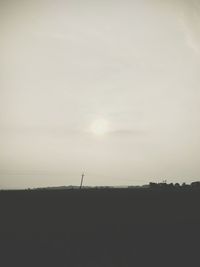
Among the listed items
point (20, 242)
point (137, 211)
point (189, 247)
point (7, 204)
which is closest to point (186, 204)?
point (137, 211)

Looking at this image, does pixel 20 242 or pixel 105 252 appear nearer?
pixel 105 252

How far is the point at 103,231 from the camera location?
64.1ft

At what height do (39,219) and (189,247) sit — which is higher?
(39,219)

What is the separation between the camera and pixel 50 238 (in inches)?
755

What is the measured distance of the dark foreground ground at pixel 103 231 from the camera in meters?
16.5

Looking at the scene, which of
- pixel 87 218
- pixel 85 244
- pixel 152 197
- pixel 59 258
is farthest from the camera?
pixel 152 197

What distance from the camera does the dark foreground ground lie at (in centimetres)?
1653

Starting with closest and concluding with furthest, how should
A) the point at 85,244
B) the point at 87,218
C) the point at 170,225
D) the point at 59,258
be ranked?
1. the point at 59,258
2. the point at 85,244
3. the point at 170,225
4. the point at 87,218

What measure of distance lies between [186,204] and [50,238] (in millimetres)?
8920

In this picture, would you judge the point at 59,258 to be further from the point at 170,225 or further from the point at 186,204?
the point at 186,204

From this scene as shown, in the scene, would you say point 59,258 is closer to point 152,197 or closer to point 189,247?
point 189,247

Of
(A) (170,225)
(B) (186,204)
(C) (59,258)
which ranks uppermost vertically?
(B) (186,204)

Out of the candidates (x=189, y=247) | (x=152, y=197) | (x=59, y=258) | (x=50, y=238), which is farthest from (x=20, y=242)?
(x=152, y=197)

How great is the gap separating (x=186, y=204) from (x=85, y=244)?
772 cm
